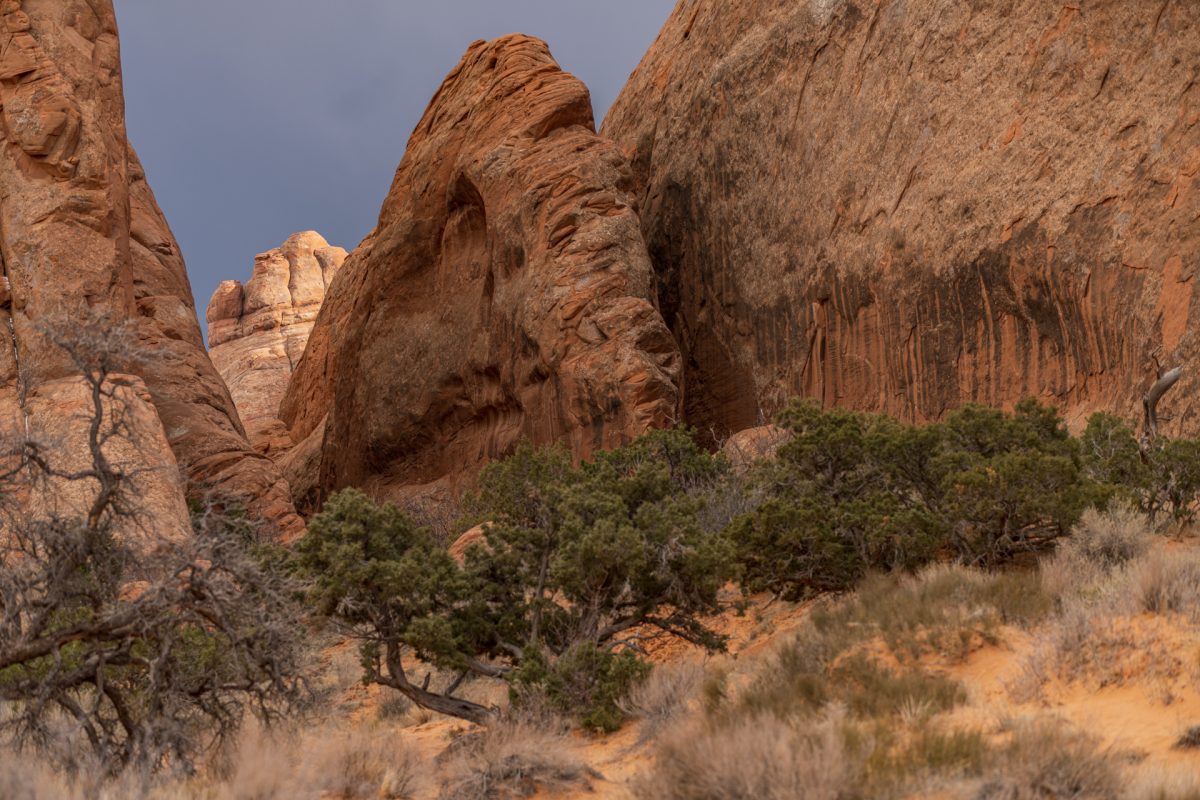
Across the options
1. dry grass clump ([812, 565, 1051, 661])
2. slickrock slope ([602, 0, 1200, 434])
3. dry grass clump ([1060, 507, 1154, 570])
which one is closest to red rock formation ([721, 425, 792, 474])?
slickrock slope ([602, 0, 1200, 434])

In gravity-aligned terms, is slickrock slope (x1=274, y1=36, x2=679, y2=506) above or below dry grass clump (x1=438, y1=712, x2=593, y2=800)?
above

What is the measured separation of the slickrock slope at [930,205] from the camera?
68.6ft

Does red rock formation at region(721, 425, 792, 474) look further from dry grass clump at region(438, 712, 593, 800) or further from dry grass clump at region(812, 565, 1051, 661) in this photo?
dry grass clump at region(438, 712, 593, 800)

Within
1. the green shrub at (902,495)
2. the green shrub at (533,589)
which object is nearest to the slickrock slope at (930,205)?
the green shrub at (902,495)

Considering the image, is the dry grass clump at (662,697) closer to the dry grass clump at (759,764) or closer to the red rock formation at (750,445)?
the dry grass clump at (759,764)

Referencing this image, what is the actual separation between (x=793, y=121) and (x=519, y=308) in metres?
8.08

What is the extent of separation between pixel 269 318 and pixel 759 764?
68159mm

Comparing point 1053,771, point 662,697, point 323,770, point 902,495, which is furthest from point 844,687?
point 902,495

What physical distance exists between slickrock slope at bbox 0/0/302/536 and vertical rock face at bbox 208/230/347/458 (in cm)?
3434

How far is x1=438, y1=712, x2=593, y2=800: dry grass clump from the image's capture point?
8938 mm

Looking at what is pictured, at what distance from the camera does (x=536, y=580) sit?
13008mm

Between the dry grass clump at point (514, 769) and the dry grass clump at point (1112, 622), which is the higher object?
the dry grass clump at point (1112, 622)

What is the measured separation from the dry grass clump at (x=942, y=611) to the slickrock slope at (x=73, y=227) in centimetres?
1435

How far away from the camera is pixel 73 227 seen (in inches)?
998
